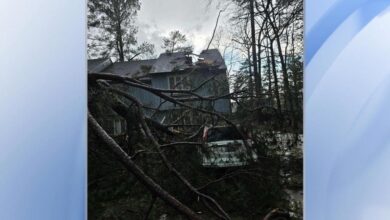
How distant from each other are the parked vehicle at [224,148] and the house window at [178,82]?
218 mm

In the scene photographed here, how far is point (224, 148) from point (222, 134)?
6 cm

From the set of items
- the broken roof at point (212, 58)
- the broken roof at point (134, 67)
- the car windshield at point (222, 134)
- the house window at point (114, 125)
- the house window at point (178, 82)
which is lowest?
the car windshield at point (222, 134)

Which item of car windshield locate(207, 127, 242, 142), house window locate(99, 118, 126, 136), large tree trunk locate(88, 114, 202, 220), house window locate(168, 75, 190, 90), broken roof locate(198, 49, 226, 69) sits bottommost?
large tree trunk locate(88, 114, 202, 220)

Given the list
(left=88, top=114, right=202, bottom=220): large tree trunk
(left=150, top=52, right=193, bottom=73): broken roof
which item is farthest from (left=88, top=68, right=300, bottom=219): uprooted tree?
(left=150, top=52, right=193, bottom=73): broken roof

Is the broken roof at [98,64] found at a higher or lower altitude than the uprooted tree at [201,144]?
higher

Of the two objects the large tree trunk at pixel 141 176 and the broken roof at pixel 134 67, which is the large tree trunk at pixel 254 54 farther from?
the large tree trunk at pixel 141 176

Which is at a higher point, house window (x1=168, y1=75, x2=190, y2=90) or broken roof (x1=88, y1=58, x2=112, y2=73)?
broken roof (x1=88, y1=58, x2=112, y2=73)

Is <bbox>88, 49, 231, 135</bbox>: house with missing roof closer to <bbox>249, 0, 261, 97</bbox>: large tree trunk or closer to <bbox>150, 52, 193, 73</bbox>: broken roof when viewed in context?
<bbox>150, 52, 193, 73</bbox>: broken roof

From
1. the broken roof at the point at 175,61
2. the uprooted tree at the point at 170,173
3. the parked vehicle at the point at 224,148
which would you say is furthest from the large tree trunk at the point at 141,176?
the broken roof at the point at 175,61
